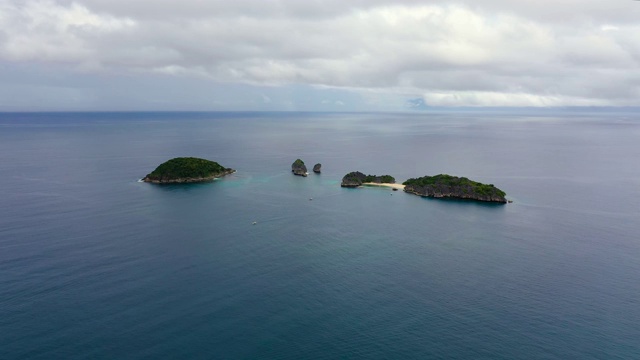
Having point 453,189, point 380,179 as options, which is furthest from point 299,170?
point 453,189

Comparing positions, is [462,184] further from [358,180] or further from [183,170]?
[183,170]

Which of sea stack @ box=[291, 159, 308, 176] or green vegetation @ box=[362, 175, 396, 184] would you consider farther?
sea stack @ box=[291, 159, 308, 176]

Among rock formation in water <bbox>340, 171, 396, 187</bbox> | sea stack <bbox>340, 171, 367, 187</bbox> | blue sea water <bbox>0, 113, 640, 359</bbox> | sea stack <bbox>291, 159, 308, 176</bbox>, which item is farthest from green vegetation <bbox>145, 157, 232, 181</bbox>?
rock formation in water <bbox>340, 171, 396, 187</bbox>

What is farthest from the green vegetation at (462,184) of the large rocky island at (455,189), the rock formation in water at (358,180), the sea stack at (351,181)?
the sea stack at (351,181)

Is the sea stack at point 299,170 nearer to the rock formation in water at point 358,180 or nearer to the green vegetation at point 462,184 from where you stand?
the rock formation in water at point 358,180

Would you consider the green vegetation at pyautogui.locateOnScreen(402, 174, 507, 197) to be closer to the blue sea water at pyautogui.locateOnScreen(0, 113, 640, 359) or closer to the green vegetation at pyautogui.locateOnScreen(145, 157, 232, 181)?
the blue sea water at pyautogui.locateOnScreen(0, 113, 640, 359)

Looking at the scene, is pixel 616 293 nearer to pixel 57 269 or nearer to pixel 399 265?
pixel 399 265

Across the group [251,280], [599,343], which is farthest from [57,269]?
[599,343]

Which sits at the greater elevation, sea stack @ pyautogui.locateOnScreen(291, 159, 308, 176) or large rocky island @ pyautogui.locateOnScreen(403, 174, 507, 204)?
sea stack @ pyautogui.locateOnScreen(291, 159, 308, 176)
